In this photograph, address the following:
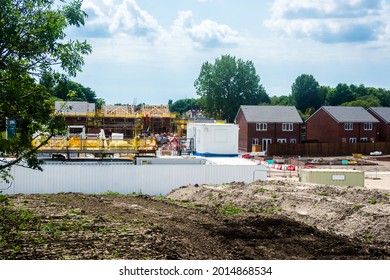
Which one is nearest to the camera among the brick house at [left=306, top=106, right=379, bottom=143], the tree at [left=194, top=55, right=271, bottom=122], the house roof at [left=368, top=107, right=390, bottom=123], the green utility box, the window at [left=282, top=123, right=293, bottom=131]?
the green utility box

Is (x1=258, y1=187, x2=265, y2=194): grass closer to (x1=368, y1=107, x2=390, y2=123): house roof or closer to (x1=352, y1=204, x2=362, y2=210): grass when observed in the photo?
(x1=352, y1=204, x2=362, y2=210): grass

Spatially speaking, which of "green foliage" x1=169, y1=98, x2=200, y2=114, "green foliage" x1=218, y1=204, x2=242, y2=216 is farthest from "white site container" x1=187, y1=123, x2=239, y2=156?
"green foliage" x1=169, y1=98, x2=200, y2=114

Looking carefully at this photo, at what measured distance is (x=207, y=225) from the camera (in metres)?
15.1

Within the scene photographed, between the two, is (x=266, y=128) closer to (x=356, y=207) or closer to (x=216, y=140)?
(x=216, y=140)

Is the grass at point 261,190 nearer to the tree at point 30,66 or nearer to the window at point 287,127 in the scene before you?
the tree at point 30,66

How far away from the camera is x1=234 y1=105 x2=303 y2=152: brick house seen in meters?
63.1

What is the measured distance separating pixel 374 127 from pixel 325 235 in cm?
5483

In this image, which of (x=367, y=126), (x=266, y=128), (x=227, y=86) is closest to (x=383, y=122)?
(x=367, y=126)

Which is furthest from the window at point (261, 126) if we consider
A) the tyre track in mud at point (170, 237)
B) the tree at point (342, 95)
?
the tree at point (342, 95)

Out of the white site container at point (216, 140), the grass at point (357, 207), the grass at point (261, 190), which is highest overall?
the white site container at point (216, 140)

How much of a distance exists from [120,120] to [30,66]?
1698 inches

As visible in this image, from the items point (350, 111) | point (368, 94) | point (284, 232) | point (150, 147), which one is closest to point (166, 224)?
point (284, 232)

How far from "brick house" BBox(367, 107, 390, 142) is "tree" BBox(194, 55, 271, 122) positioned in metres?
26.3

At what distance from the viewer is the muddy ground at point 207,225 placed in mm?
11922
